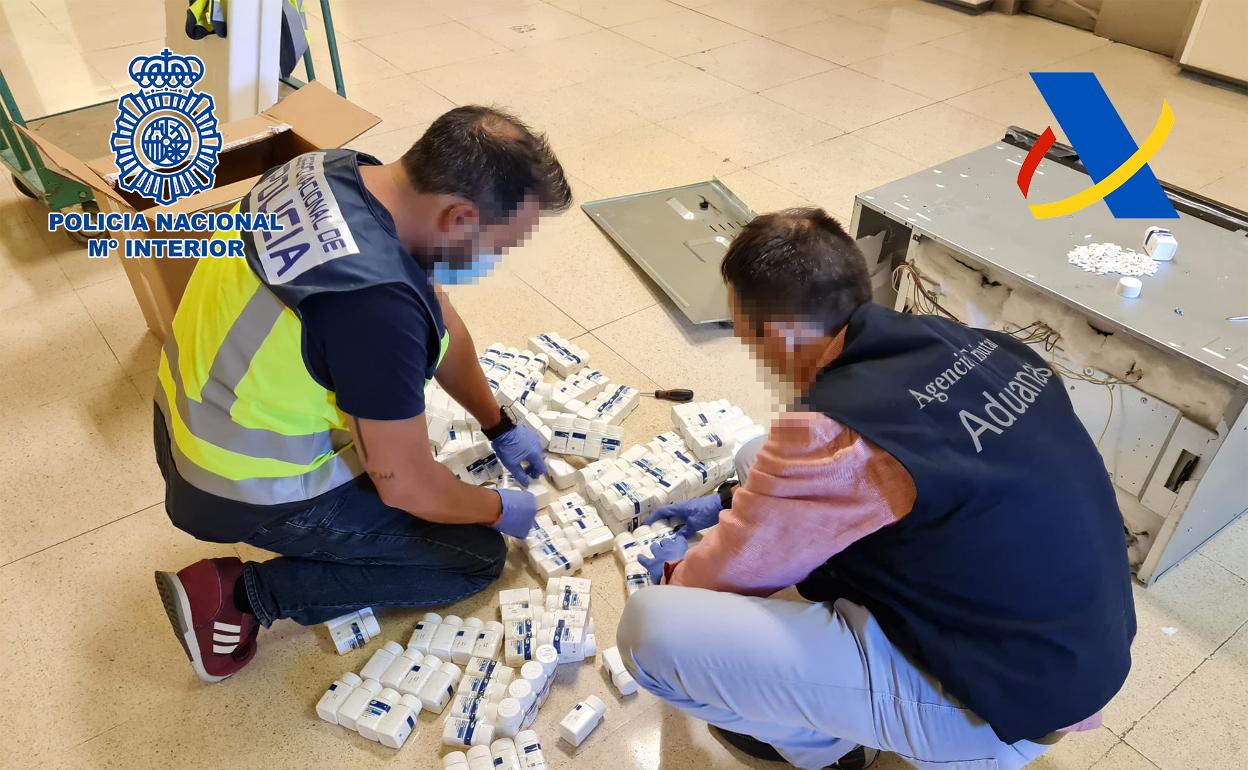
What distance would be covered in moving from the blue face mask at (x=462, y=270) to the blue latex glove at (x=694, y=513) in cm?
73

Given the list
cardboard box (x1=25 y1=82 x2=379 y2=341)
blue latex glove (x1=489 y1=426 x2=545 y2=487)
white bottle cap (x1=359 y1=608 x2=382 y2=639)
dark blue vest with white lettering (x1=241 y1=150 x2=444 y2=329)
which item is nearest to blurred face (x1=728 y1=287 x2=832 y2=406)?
dark blue vest with white lettering (x1=241 y1=150 x2=444 y2=329)

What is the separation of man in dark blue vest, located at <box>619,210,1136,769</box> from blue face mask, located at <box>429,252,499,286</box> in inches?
16.6

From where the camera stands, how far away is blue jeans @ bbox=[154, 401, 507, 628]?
1.63 m

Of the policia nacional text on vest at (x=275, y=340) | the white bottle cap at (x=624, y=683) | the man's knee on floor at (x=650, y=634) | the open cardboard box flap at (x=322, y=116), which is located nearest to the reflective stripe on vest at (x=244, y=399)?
the policia nacional text on vest at (x=275, y=340)

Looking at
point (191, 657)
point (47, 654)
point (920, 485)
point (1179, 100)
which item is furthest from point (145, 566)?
point (1179, 100)

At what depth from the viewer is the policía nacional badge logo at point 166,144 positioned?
2.29m

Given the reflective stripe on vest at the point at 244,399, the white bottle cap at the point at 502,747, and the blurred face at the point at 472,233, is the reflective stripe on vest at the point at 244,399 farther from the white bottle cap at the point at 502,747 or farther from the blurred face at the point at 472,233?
the white bottle cap at the point at 502,747

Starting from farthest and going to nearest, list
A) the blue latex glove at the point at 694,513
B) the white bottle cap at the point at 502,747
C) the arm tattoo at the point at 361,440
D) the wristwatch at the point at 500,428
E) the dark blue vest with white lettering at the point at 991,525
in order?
the wristwatch at the point at 500,428
the blue latex glove at the point at 694,513
the white bottle cap at the point at 502,747
the arm tattoo at the point at 361,440
the dark blue vest with white lettering at the point at 991,525

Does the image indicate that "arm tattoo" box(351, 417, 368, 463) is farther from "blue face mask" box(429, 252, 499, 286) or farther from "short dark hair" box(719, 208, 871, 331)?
"short dark hair" box(719, 208, 871, 331)

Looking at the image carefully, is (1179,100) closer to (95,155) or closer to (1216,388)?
(1216,388)

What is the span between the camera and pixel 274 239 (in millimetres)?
1381

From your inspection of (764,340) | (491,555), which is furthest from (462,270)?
(491,555)

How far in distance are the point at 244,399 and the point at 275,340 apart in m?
0.14

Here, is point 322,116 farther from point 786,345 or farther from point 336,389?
point 786,345
